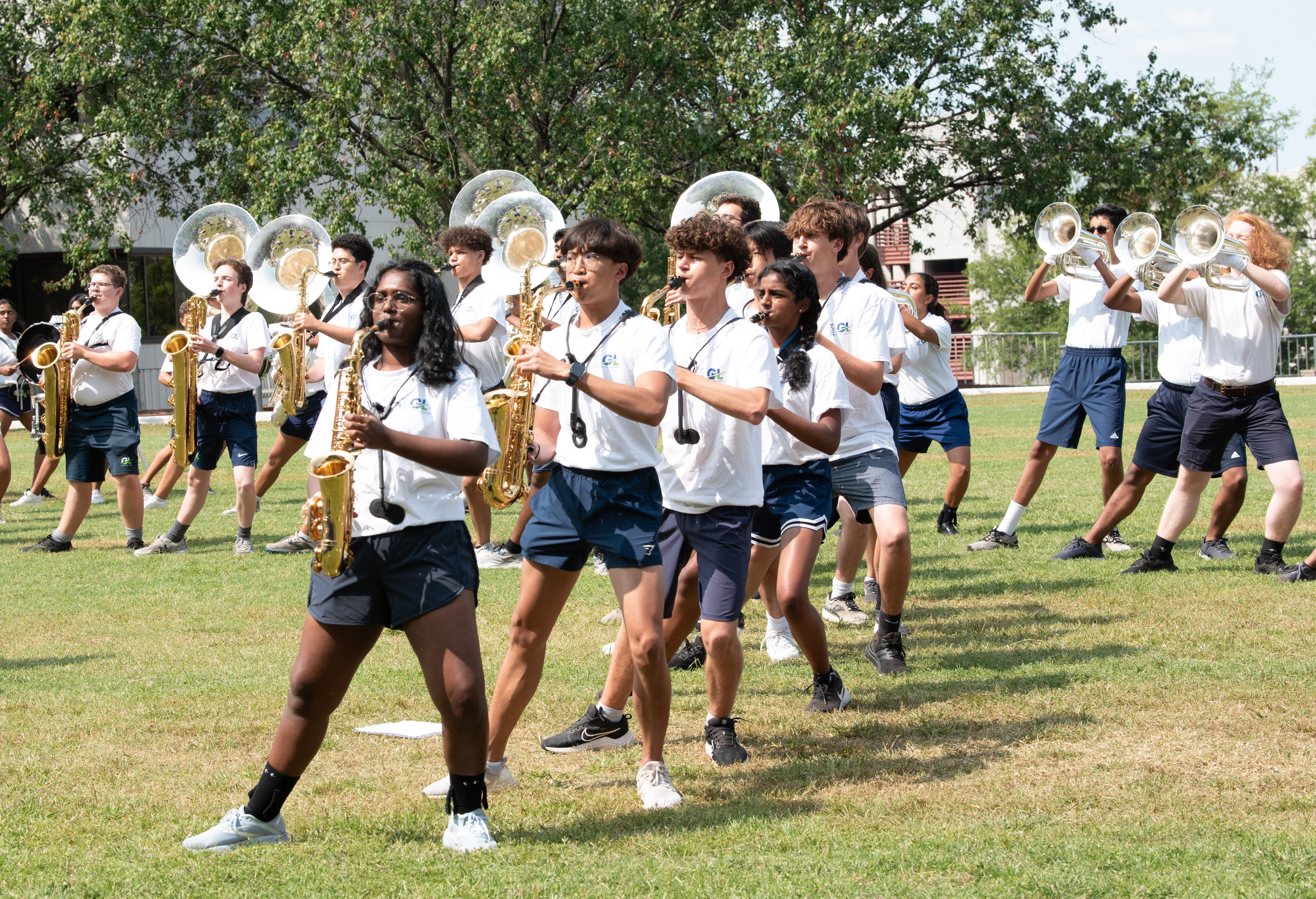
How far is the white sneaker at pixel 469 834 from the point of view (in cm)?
404

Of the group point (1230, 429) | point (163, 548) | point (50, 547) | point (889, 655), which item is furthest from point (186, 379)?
point (1230, 429)

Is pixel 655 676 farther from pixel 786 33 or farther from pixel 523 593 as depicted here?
pixel 786 33

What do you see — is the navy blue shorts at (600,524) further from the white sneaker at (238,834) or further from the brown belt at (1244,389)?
the brown belt at (1244,389)

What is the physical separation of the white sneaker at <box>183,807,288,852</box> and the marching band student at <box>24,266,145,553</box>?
6.44 metres

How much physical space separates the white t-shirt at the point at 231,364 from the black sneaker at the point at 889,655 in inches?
221

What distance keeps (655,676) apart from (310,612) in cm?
116

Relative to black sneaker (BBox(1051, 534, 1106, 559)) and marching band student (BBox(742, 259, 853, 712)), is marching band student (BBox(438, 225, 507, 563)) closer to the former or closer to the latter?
marching band student (BBox(742, 259, 853, 712))

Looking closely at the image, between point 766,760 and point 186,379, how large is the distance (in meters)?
6.51

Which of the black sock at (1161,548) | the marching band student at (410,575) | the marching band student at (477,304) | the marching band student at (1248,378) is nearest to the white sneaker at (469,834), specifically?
the marching band student at (410,575)

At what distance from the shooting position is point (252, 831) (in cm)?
411

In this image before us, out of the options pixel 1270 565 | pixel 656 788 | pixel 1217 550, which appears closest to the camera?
pixel 656 788

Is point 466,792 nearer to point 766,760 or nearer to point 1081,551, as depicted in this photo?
point 766,760

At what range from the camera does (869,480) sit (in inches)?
244

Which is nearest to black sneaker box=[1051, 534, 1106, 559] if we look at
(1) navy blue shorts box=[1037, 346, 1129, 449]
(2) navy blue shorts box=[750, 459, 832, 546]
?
(1) navy blue shorts box=[1037, 346, 1129, 449]
